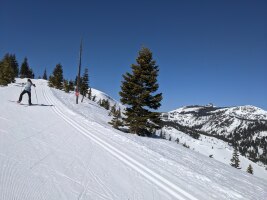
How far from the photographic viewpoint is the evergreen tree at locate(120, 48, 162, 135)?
80.9ft

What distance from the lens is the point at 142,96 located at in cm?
2491

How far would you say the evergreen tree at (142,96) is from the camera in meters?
24.7

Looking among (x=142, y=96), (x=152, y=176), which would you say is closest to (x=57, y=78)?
(x=142, y=96)

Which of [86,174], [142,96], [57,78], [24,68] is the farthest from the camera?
[24,68]

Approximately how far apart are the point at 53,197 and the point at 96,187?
3.21ft

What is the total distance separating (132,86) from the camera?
26172 mm

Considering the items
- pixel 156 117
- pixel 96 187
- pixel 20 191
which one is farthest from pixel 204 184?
pixel 156 117

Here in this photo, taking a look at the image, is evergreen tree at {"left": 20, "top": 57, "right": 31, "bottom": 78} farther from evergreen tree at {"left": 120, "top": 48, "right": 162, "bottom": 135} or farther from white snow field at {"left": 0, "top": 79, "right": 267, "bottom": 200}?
white snow field at {"left": 0, "top": 79, "right": 267, "bottom": 200}

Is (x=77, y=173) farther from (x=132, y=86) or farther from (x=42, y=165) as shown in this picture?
(x=132, y=86)

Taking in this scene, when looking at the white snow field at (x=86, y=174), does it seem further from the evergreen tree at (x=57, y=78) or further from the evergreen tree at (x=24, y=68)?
the evergreen tree at (x=24, y=68)

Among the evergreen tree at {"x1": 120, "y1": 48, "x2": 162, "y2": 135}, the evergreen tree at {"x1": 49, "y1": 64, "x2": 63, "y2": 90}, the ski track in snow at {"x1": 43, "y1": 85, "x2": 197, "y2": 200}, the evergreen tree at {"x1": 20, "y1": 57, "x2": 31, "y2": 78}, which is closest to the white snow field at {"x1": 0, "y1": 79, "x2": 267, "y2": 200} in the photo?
the ski track in snow at {"x1": 43, "y1": 85, "x2": 197, "y2": 200}

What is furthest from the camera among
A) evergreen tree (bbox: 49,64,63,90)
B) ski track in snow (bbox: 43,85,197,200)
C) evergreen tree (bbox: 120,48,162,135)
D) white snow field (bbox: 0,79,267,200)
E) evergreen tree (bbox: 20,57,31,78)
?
evergreen tree (bbox: 20,57,31,78)

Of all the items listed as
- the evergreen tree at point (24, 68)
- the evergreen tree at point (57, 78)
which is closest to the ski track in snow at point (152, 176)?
the evergreen tree at point (57, 78)

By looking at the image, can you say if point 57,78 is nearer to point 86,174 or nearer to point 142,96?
point 142,96
